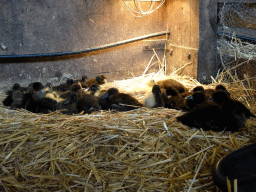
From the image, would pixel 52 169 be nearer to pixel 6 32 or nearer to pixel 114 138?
pixel 114 138

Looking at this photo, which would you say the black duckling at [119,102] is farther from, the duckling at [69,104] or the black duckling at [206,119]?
the black duckling at [206,119]

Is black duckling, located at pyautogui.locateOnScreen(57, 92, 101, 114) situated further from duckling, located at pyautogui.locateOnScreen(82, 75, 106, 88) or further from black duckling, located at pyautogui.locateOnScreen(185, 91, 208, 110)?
black duckling, located at pyautogui.locateOnScreen(185, 91, 208, 110)

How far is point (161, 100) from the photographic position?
383 cm

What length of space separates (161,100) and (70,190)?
7.70 feet

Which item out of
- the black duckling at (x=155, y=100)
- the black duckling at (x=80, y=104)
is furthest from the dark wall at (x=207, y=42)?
the black duckling at (x=80, y=104)

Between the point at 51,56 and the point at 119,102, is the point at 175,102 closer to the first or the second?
the point at 119,102

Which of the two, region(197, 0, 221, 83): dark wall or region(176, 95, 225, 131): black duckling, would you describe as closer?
region(176, 95, 225, 131): black duckling

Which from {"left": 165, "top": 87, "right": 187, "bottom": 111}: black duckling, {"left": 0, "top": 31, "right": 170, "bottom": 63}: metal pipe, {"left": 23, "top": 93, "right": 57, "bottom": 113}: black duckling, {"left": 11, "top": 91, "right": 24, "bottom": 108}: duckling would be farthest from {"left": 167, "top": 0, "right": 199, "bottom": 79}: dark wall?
{"left": 11, "top": 91, "right": 24, "bottom": 108}: duckling

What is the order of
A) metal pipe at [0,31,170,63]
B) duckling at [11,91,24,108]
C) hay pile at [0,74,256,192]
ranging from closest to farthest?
1. hay pile at [0,74,256,192]
2. duckling at [11,91,24,108]
3. metal pipe at [0,31,170,63]

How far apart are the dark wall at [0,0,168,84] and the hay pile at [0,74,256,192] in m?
2.79

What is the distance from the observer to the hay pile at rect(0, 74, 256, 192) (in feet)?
6.41

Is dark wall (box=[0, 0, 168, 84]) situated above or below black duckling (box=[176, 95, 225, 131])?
above

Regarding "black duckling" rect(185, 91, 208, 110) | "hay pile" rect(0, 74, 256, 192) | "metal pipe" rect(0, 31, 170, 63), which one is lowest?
"hay pile" rect(0, 74, 256, 192)

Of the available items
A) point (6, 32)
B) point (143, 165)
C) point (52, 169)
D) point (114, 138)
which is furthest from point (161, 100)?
point (6, 32)
